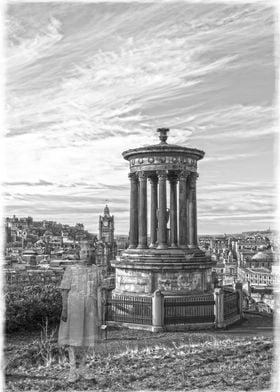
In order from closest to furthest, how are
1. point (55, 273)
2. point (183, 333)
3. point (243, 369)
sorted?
point (243, 369), point (183, 333), point (55, 273)

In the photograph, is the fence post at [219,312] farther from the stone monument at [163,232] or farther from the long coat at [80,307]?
the long coat at [80,307]

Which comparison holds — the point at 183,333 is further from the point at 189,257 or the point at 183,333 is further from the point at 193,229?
the point at 193,229

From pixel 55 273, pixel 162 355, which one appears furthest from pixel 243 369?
pixel 55 273

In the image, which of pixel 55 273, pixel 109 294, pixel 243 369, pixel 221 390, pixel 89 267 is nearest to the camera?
pixel 221 390

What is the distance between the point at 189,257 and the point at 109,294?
Result: 382cm

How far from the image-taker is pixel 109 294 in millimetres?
21312

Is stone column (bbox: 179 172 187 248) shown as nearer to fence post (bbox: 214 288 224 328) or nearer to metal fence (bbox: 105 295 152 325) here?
fence post (bbox: 214 288 224 328)

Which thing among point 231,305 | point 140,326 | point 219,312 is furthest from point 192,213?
point 140,326

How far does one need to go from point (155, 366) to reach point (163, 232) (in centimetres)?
1019

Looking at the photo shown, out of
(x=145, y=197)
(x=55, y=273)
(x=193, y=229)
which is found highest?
(x=145, y=197)

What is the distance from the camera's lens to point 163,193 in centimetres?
2186

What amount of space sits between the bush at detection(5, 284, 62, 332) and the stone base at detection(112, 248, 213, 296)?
299 centimetres

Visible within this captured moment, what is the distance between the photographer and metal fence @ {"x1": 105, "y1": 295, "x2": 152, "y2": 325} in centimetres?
1880

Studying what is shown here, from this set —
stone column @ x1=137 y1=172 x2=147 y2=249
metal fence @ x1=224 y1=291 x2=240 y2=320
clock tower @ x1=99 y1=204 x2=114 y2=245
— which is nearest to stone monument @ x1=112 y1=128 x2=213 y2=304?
stone column @ x1=137 y1=172 x2=147 y2=249
